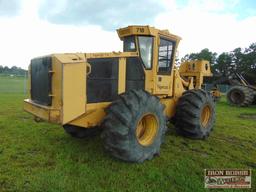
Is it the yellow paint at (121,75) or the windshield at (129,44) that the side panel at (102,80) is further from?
the windshield at (129,44)

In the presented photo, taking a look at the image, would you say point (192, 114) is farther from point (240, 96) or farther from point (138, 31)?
point (240, 96)

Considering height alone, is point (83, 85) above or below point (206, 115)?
above

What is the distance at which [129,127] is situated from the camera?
16.9 ft

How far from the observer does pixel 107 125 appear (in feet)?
16.8

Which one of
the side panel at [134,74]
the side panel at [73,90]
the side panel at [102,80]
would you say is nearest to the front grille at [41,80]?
the side panel at [73,90]

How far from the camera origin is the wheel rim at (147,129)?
5.81 m

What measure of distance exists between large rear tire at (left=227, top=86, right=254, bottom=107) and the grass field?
9930mm

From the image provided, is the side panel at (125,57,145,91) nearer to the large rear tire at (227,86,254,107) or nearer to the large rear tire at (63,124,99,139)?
the large rear tire at (63,124,99,139)

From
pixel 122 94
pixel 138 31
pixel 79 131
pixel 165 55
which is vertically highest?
pixel 138 31

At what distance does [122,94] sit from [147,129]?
959 mm

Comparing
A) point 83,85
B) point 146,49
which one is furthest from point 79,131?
point 146,49

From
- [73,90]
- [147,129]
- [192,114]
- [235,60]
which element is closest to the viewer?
[73,90]

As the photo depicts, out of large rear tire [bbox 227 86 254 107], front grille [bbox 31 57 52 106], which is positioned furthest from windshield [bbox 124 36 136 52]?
large rear tire [bbox 227 86 254 107]

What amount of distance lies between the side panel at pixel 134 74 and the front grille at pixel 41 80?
5.28 ft
